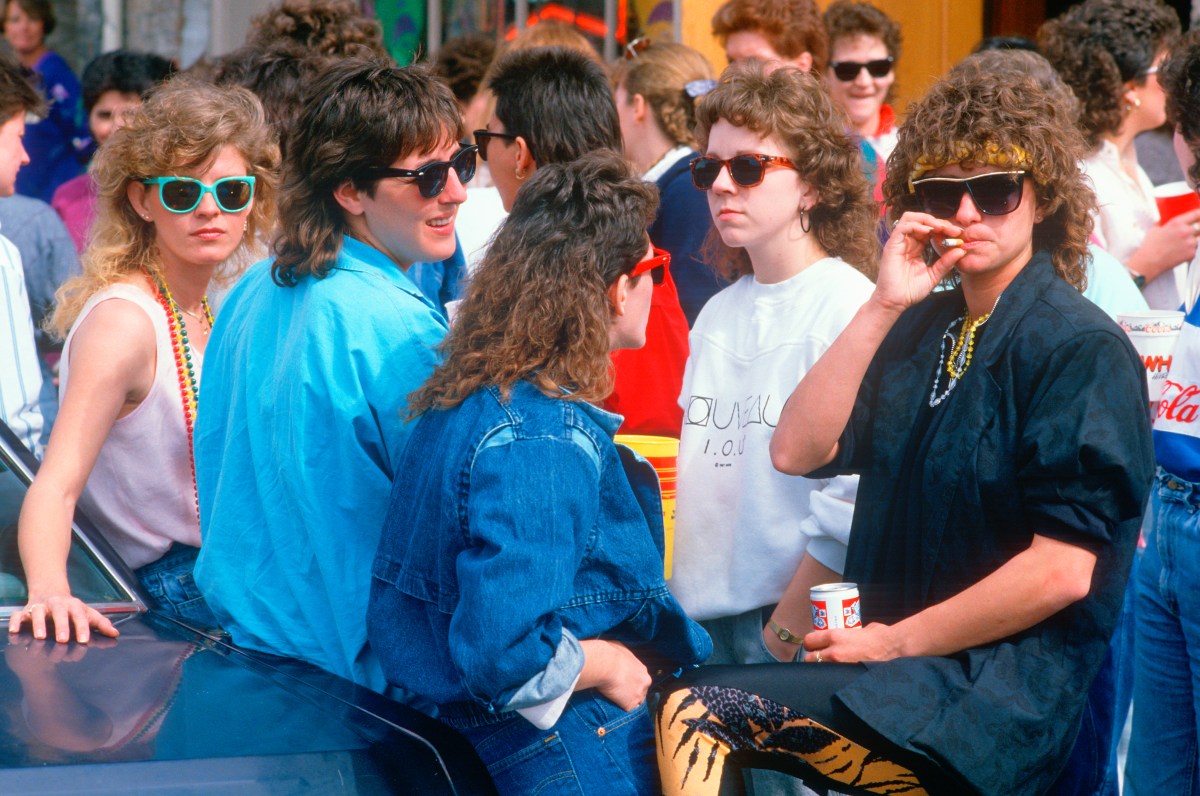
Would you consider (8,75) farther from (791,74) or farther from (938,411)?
(938,411)

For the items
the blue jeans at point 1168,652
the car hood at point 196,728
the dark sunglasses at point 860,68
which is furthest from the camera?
the dark sunglasses at point 860,68

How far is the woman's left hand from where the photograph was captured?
2426 millimetres

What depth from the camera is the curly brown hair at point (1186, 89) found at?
3059 mm

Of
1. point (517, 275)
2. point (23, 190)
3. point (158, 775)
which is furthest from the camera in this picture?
point (23, 190)

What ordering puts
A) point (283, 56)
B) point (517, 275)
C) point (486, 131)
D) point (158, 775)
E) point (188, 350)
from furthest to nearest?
point (283, 56)
point (486, 131)
point (188, 350)
point (517, 275)
point (158, 775)

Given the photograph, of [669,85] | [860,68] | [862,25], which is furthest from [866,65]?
[669,85]

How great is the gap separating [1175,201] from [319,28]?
2.93 metres

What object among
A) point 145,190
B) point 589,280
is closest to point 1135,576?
point 589,280

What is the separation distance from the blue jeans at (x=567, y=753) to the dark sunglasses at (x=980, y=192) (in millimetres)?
1160

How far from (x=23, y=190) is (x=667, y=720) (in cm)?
582

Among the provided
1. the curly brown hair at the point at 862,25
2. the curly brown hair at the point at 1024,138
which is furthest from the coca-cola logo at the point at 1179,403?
the curly brown hair at the point at 862,25

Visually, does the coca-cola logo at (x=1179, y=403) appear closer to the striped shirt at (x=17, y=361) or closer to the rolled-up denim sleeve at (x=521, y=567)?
the rolled-up denim sleeve at (x=521, y=567)

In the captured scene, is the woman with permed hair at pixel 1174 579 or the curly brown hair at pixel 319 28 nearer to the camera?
the woman with permed hair at pixel 1174 579

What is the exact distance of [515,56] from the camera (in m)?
3.76
